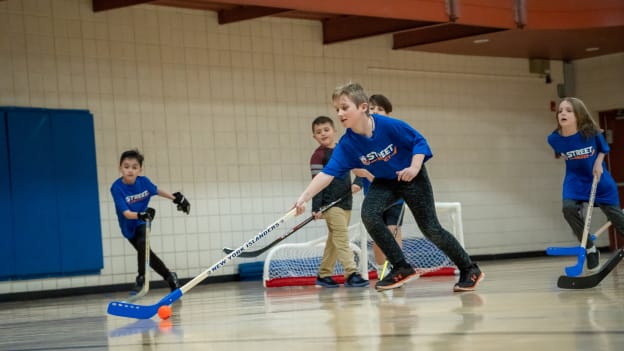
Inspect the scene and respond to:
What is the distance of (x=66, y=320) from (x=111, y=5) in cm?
464

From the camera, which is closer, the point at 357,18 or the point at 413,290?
the point at 413,290

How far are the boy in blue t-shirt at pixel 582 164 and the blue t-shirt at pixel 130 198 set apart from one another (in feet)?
12.0

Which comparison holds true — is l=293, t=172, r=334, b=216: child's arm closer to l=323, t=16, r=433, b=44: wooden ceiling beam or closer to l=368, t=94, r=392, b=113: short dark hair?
l=368, t=94, r=392, b=113: short dark hair

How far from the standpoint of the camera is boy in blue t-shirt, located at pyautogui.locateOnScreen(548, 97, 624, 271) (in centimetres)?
640

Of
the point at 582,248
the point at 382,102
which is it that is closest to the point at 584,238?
the point at 582,248

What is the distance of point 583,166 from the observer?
6.53m

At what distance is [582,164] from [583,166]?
0.02 meters

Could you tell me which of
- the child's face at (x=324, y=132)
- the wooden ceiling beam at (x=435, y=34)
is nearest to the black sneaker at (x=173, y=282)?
the child's face at (x=324, y=132)

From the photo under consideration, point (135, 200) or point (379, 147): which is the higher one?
point (379, 147)

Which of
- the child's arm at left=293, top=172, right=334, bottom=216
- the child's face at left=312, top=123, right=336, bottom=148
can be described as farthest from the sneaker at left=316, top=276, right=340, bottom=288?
the child's arm at left=293, top=172, right=334, bottom=216

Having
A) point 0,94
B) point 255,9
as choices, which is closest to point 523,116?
point 255,9

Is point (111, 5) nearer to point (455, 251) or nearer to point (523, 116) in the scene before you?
point (455, 251)

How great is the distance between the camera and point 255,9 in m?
10.6

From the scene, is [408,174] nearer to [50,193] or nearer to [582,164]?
A: [582,164]
